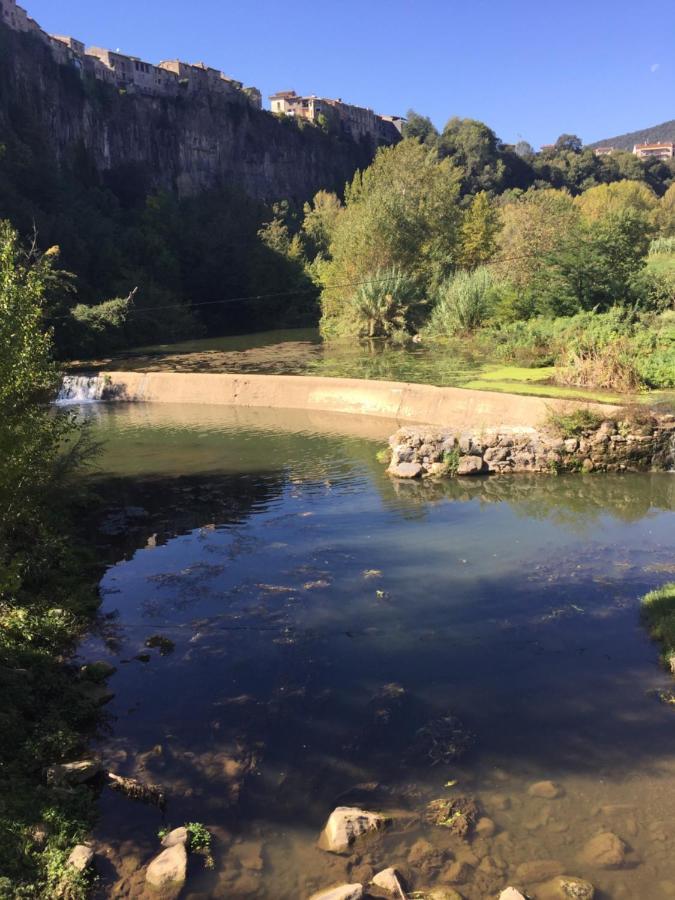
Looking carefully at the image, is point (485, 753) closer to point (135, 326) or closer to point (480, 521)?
point (480, 521)

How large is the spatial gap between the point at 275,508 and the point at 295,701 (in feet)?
20.9

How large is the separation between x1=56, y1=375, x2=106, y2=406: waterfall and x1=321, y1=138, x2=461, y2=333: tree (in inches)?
693

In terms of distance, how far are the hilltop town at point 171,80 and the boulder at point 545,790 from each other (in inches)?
2725

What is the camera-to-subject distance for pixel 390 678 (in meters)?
7.05

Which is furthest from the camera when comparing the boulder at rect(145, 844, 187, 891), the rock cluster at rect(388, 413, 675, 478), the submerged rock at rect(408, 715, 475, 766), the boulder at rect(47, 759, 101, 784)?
the rock cluster at rect(388, 413, 675, 478)

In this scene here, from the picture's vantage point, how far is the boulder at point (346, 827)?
15.8 ft

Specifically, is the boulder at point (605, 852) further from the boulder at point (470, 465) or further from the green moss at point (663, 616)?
the boulder at point (470, 465)

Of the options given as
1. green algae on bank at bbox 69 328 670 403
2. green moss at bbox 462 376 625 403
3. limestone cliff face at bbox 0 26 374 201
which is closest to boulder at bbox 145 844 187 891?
green moss at bbox 462 376 625 403

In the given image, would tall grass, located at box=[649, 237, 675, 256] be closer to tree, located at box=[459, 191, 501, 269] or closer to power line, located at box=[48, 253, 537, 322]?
tree, located at box=[459, 191, 501, 269]

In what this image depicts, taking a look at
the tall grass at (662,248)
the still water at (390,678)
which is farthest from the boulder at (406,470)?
the tall grass at (662,248)

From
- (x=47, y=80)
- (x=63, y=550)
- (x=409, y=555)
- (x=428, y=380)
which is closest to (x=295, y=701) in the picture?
(x=409, y=555)

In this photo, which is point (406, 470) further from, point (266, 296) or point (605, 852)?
point (266, 296)

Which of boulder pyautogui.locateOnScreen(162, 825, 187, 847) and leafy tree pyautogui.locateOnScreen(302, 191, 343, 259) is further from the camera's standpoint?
leafy tree pyautogui.locateOnScreen(302, 191, 343, 259)

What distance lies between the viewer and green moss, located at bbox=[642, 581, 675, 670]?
7.21 meters
